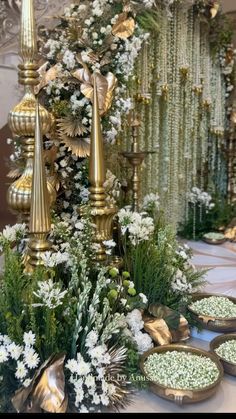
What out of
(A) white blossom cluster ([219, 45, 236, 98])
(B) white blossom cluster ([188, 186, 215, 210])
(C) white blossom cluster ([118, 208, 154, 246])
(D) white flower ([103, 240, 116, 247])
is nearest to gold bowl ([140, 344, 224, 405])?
(D) white flower ([103, 240, 116, 247])

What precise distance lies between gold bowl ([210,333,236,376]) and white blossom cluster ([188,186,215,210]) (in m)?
2.55

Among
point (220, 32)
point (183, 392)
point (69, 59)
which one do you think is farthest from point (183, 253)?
point (220, 32)

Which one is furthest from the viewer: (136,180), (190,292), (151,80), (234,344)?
(151,80)

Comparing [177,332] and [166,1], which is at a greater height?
[166,1]

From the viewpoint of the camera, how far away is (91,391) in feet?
4.43

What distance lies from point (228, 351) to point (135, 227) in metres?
0.68

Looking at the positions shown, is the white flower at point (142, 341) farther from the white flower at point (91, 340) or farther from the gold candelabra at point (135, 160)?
the gold candelabra at point (135, 160)

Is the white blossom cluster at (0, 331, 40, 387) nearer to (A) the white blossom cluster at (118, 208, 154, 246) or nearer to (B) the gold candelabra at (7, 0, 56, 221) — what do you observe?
(B) the gold candelabra at (7, 0, 56, 221)

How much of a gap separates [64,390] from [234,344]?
2.60 feet

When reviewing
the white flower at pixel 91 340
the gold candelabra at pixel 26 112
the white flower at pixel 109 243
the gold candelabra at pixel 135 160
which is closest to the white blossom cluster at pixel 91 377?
the white flower at pixel 91 340

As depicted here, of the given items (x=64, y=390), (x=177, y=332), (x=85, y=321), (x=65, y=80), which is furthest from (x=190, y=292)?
(x=65, y=80)

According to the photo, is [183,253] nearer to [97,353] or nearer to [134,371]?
[134,371]

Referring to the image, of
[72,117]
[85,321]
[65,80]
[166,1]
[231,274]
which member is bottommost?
[231,274]

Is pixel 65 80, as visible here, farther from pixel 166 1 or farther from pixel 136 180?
pixel 166 1
